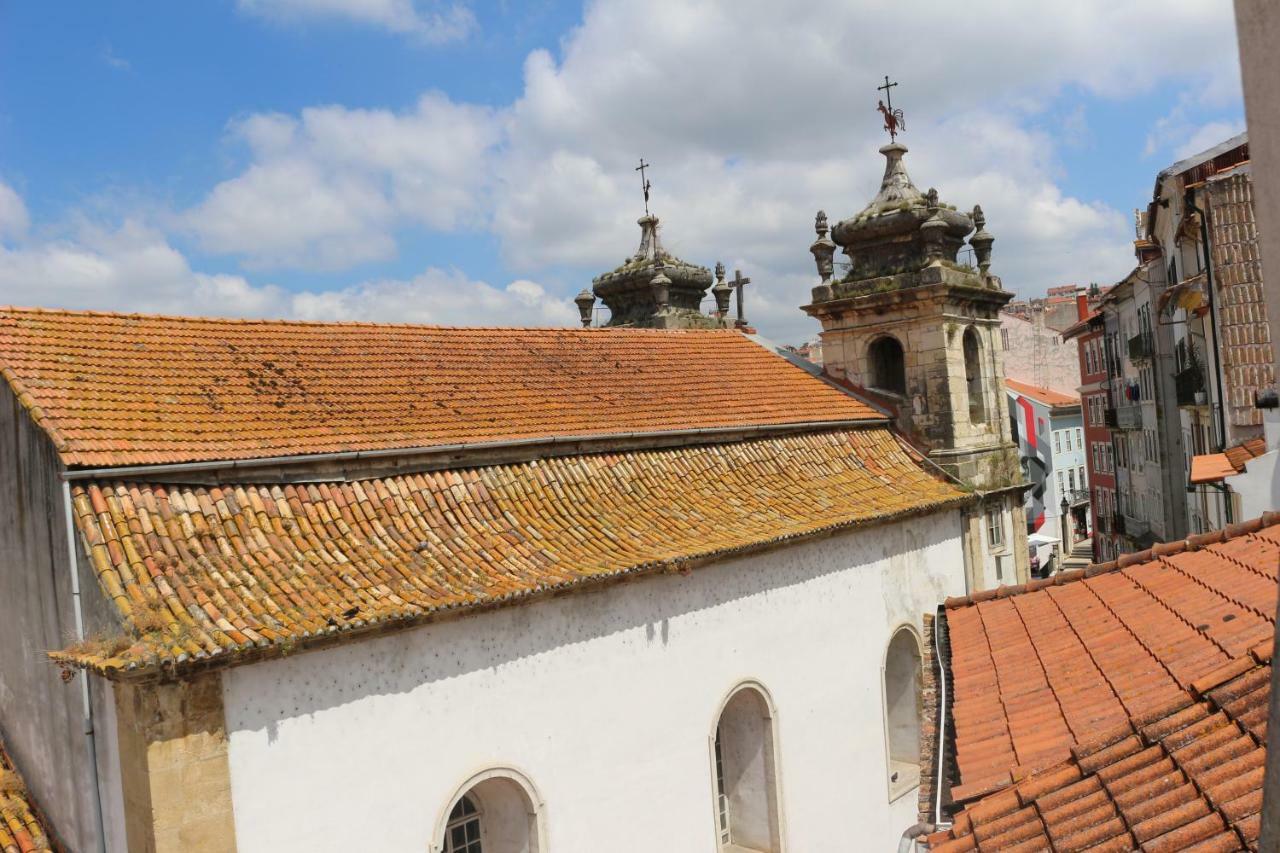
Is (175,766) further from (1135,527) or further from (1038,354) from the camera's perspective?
(1038,354)

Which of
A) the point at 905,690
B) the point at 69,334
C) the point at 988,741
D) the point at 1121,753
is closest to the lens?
the point at 1121,753

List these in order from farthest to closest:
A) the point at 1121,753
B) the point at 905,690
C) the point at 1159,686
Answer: the point at 905,690, the point at 1159,686, the point at 1121,753

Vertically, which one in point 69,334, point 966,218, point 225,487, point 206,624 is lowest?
point 206,624

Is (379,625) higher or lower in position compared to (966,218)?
lower

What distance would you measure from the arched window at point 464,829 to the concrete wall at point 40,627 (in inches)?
127

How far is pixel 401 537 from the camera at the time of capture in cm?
1023

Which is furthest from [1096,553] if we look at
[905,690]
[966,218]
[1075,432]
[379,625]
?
[379,625]

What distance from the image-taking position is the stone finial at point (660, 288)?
22078 millimetres

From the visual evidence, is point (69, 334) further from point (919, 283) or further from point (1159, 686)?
point (919, 283)

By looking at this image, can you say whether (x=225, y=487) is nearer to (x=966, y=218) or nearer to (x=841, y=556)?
(x=841, y=556)

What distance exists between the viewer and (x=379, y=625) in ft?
28.5

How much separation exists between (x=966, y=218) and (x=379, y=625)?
1485 centimetres

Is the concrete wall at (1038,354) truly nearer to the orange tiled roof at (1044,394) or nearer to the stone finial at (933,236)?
the orange tiled roof at (1044,394)

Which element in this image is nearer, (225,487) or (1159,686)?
(1159,686)
